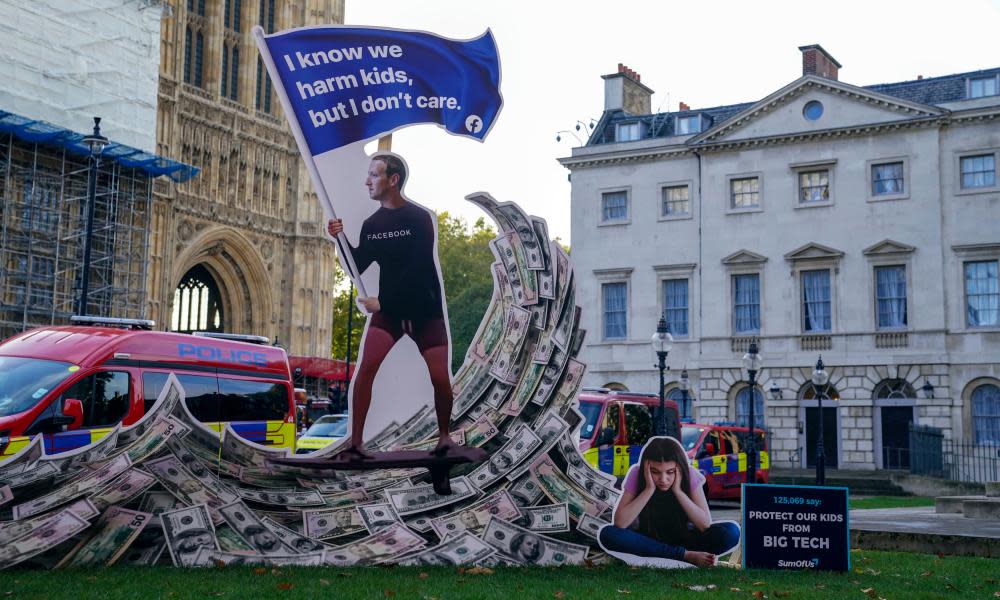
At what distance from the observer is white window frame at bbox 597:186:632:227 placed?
42.8 meters

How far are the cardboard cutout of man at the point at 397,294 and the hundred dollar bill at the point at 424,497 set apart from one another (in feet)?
1.42

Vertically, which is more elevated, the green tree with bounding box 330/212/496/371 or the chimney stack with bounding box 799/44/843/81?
the chimney stack with bounding box 799/44/843/81

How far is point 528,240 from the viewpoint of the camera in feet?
41.8

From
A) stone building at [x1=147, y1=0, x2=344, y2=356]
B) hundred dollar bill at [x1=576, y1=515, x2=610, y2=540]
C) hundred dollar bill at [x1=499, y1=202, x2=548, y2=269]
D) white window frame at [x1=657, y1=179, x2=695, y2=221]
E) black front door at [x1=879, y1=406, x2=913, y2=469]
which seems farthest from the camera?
stone building at [x1=147, y1=0, x2=344, y2=356]

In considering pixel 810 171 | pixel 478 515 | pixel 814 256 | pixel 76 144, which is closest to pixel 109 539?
pixel 478 515

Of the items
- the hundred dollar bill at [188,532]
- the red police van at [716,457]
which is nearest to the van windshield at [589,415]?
the red police van at [716,457]

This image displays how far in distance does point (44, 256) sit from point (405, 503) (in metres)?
41.0

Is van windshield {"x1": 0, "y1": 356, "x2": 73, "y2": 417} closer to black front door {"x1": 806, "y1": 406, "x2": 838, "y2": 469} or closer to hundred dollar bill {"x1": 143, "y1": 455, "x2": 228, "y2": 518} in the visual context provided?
hundred dollar bill {"x1": 143, "y1": 455, "x2": 228, "y2": 518}

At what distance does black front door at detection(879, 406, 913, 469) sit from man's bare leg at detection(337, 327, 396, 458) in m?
29.8

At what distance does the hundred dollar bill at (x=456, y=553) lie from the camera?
38.1 ft

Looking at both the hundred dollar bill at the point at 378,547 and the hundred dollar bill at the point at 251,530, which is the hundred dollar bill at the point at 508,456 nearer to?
the hundred dollar bill at the point at 378,547

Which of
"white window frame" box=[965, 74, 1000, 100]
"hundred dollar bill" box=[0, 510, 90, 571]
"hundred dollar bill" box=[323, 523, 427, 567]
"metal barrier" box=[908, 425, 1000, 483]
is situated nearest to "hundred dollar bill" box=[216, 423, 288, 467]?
"hundred dollar bill" box=[323, 523, 427, 567]

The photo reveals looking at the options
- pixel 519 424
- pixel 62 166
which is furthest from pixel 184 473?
pixel 62 166

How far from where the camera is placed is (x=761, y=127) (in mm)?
40969
